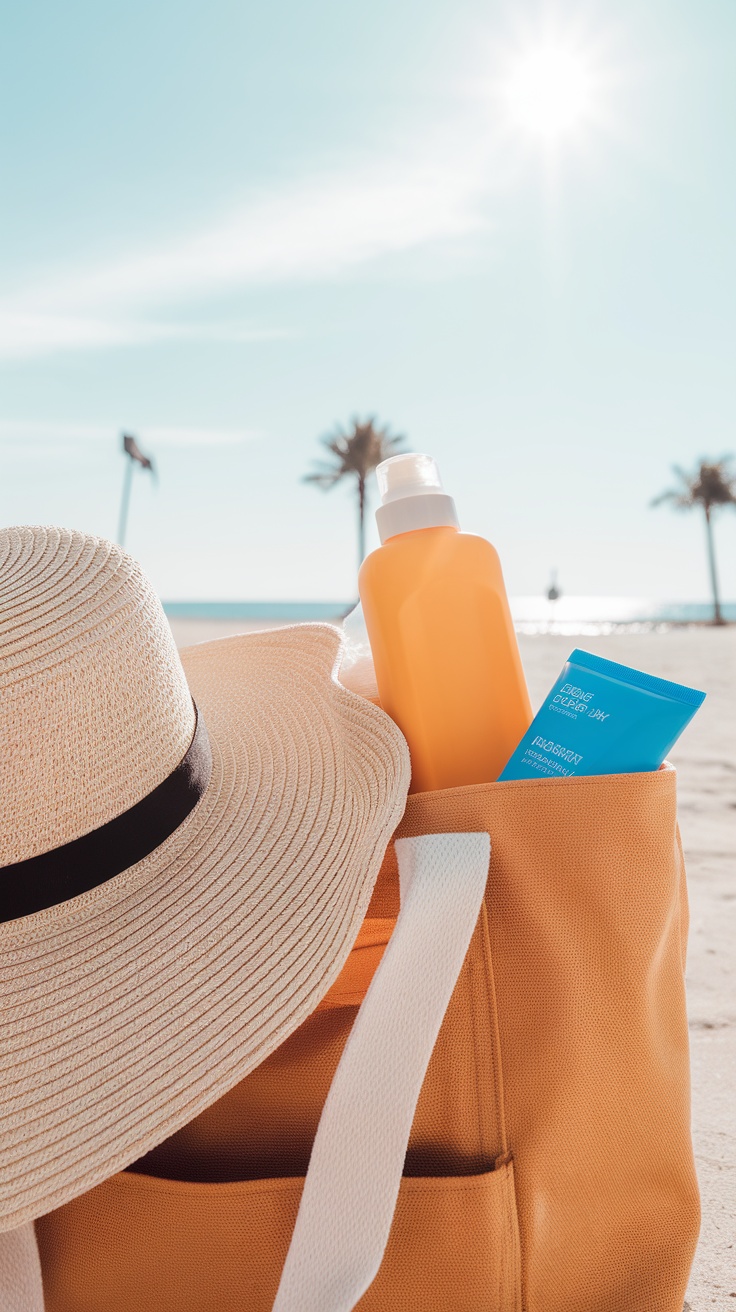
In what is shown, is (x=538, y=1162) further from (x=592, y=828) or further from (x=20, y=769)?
(x=20, y=769)

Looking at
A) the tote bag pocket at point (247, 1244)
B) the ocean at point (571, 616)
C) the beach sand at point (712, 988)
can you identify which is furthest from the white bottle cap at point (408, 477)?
the ocean at point (571, 616)

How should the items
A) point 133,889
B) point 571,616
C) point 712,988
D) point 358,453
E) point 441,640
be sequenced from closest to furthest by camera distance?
point 133,889
point 441,640
point 712,988
point 358,453
point 571,616

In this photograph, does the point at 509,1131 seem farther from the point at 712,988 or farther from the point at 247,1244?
the point at 712,988

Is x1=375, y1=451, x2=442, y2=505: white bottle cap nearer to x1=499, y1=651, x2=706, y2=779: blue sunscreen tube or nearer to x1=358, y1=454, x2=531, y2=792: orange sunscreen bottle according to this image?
x1=358, y1=454, x2=531, y2=792: orange sunscreen bottle

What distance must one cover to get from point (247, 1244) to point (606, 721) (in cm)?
54

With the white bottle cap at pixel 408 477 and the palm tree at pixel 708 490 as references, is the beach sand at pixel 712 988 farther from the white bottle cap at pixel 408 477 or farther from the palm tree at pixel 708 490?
the palm tree at pixel 708 490

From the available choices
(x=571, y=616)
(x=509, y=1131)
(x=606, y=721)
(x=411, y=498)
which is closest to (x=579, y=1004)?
(x=509, y=1131)

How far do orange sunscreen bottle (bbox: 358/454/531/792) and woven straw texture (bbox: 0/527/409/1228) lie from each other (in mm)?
56

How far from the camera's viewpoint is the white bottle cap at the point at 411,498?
2.69ft

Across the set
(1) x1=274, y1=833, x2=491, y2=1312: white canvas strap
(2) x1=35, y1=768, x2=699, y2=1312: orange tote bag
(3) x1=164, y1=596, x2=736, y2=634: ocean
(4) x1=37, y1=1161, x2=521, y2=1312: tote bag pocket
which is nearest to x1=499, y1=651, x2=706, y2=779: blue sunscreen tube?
(2) x1=35, y1=768, x2=699, y2=1312: orange tote bag

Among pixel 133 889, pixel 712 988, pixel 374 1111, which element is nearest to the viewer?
pixel 374 1111

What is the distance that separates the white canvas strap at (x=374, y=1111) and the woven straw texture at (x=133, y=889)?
0.05m

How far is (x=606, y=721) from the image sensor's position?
72cm

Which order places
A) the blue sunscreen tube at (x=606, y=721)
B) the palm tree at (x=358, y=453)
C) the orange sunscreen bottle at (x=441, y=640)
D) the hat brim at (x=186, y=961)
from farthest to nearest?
1. the palm tree at (x=358, y=453)
2. the orange sunscreen bottle at (x=441, y=640)
3. the blue sunscreen tube at (x=606, y=721)
4. the hat brim at (x=186, y=961)
